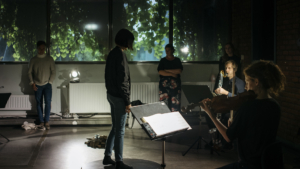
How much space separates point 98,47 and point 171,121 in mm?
3455

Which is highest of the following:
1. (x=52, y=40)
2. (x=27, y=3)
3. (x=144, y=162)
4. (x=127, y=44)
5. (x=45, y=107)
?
(x=27, y=3)

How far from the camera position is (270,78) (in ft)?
5.86

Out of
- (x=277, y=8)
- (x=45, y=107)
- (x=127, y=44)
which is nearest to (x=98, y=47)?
(x=45, y=107)

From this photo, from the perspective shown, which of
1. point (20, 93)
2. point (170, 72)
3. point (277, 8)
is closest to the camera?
point (277, 8)

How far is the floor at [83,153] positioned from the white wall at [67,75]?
0.92 meters

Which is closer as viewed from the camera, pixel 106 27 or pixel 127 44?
pixel 127 44

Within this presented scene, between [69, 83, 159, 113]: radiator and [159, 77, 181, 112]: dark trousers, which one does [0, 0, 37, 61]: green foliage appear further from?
[159, 77, 181, 112]: dark trousers

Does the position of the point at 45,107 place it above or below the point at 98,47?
below

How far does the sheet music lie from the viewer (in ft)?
9.22

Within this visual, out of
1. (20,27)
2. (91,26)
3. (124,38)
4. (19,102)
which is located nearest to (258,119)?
(124,38)

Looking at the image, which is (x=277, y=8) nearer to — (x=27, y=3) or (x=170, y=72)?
(x=170, y=72)

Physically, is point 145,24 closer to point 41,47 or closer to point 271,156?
point 41,47

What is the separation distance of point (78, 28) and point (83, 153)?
2.80m

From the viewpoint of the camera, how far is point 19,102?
5.71 m
